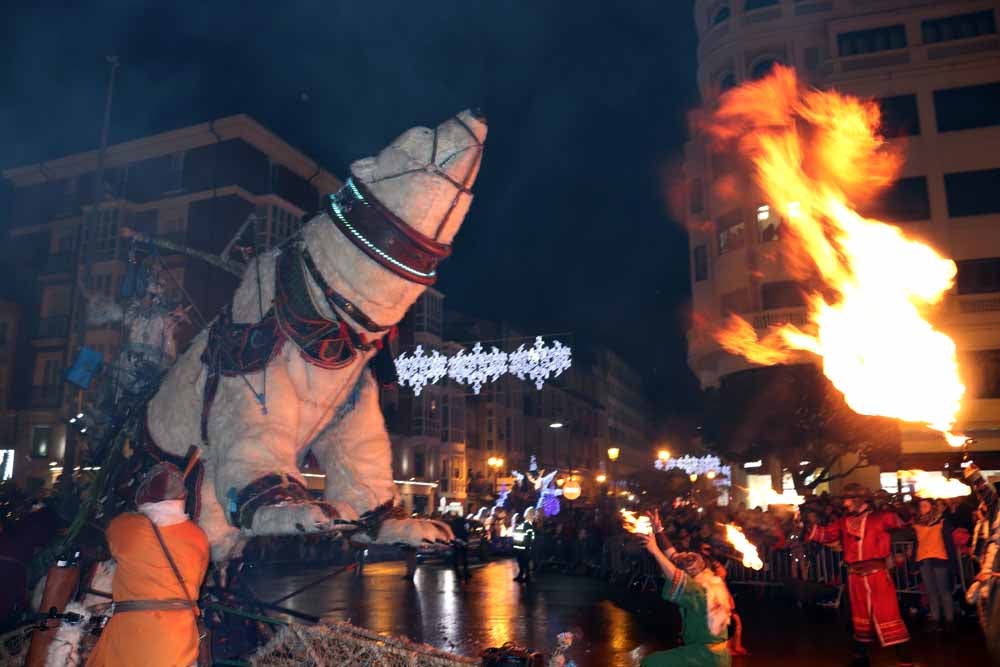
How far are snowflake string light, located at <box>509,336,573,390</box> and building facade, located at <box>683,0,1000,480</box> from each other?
31.4ft

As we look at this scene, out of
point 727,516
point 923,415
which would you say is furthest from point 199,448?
point 727,516

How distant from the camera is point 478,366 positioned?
19.7 m

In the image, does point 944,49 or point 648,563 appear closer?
point 648,563

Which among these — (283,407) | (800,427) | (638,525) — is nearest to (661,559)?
(638,525)

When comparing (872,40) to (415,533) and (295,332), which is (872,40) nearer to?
(295,332)

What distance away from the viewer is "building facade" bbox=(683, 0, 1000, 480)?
2386 centimetres

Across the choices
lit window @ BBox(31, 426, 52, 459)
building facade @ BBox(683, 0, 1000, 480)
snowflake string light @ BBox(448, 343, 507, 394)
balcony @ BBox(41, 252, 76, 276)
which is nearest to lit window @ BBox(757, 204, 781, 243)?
building facade @ BBox(683, 0, 1000, 480)

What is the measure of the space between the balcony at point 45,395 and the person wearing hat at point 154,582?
34756 millimetres

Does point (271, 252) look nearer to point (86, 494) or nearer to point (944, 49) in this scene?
point (86, 494)

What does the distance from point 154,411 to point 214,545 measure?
3.28ft

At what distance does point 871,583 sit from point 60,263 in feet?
121

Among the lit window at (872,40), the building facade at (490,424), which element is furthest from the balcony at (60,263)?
the lit window at (872,40)

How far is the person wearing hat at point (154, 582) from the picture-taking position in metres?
3.63

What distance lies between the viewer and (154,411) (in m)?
4.73
